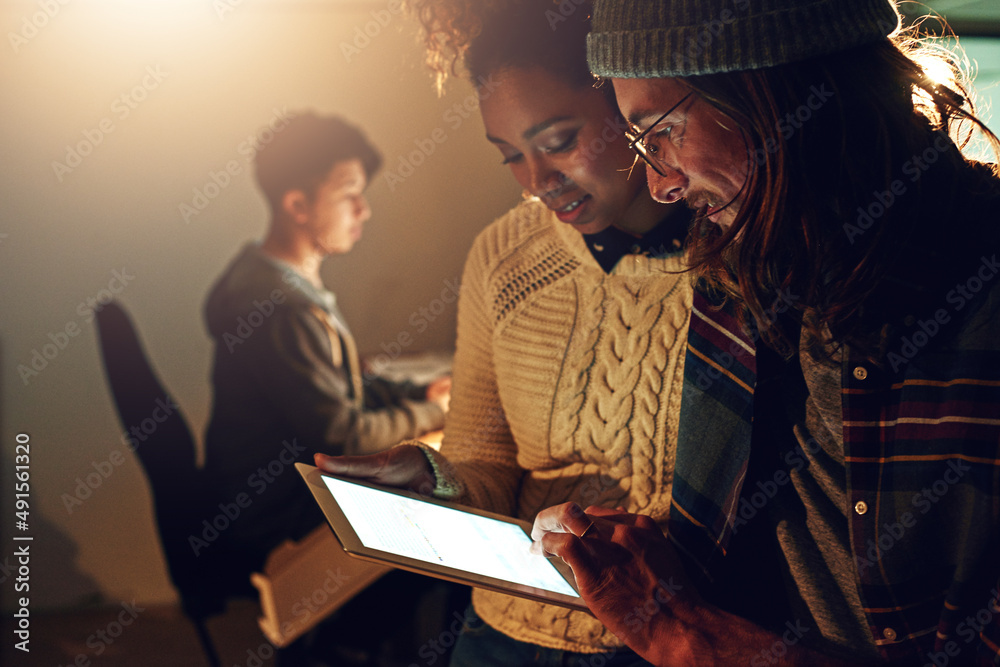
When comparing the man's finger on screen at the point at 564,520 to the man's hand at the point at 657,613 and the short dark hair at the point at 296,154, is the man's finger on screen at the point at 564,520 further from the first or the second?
the short dark hair at the point at 296,154

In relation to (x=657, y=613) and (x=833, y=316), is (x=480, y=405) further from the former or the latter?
(x=833, y=316)

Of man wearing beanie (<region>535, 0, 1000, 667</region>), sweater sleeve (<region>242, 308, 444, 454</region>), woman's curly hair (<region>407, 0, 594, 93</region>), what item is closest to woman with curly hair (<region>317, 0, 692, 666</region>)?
woman's curly hair (<region>407, 0, 594, 93</region>)

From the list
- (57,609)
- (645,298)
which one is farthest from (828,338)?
(57,609)

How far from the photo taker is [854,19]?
65 cm

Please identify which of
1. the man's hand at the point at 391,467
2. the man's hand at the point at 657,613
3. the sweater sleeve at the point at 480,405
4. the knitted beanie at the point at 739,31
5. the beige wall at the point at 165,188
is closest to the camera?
the knitted beanie at the point at 739,31

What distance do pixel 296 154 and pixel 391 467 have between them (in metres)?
1.57

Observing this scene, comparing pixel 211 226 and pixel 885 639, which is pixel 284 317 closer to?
pixel 211 226

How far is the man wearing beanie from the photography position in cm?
66

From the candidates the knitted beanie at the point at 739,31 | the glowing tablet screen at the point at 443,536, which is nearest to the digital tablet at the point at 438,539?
the glowing tablet screen at the point at 443,536

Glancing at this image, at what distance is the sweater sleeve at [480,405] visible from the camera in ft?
3.86

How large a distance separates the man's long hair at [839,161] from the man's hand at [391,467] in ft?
1.86

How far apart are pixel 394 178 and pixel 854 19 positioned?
1.82 m

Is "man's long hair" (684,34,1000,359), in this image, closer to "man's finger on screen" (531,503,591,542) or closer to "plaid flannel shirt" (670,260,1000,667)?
"plaid flannel shirt" (670,260,1000,667)

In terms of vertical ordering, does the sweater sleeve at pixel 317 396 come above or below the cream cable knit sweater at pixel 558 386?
below
